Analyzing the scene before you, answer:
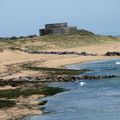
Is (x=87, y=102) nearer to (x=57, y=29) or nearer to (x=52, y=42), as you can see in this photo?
(x=52, y=42)

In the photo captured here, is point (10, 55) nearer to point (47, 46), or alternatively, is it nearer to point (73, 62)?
point (73, 62)

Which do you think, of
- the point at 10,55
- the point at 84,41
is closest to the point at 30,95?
the point at 10,55

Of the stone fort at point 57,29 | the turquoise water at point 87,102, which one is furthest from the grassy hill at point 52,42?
the turquoise water at point 87,102

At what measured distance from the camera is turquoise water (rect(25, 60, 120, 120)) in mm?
28725

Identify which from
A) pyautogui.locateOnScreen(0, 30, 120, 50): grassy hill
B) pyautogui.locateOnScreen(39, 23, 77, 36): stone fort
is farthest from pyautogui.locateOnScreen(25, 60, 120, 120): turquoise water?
pyautogui.locateOnScreen(39, 23, 77, 36): stone fort

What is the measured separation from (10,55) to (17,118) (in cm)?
4964

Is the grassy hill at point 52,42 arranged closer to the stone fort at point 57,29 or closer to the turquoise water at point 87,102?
the stone fort at point 57,29

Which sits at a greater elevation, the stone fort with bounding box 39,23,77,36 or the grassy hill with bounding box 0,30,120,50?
the stone fort with bounding box 39,23,77,36

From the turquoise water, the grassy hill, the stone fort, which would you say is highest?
the stone fort

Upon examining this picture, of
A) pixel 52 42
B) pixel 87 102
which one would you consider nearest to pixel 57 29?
pixel 52 42

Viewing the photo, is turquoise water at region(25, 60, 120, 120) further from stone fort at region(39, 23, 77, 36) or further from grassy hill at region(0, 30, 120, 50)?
stone fort at region(39, 23, 77, 36)

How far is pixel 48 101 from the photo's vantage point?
114 feet

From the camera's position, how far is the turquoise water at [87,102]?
2873 centimetres

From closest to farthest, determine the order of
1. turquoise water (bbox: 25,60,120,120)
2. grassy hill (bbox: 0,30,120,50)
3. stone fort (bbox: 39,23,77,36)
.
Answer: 1. turquoise water (bbox: 25,60,120,120)
2. grassy hill (bbox: 0,30,120,50)
3. stone fort (bbox: 39,23,77,36)
